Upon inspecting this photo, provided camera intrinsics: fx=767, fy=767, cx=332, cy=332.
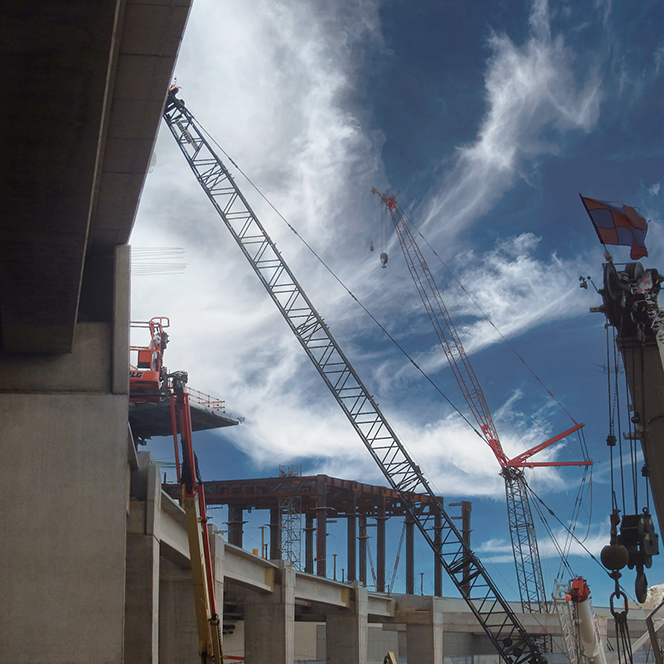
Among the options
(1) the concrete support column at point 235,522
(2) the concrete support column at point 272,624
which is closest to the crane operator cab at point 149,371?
(2) the concrete support column at point 272,624

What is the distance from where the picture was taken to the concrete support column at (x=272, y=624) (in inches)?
1571

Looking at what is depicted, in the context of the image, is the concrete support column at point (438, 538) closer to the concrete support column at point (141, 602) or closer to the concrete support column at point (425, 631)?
the concrete support column at point (425, 631)

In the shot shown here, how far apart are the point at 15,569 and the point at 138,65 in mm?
10047

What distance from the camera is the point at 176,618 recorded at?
99.5ft

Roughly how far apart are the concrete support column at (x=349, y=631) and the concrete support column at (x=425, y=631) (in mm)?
7838

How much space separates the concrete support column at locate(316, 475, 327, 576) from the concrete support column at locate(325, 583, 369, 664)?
8.70 m

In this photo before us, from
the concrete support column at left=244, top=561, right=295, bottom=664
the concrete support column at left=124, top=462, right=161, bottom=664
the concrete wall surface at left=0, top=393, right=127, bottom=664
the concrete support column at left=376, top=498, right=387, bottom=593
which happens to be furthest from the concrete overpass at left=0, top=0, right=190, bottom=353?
the concrete support column at left=376, top=498, right=387, bottom=593

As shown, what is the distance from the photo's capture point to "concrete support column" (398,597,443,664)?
57.2m

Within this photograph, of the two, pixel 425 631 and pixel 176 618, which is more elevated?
pixel 176 618

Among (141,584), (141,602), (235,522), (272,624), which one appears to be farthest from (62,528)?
(235,522)

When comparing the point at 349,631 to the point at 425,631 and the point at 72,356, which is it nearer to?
the point at 425,631

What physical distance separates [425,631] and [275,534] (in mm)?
17114

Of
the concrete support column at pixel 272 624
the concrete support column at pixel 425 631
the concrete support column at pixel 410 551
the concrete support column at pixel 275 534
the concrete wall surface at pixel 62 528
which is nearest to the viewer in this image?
the concrete wall surface at pixel 62 528

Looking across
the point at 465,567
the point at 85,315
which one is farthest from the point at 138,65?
the point at 465,567
